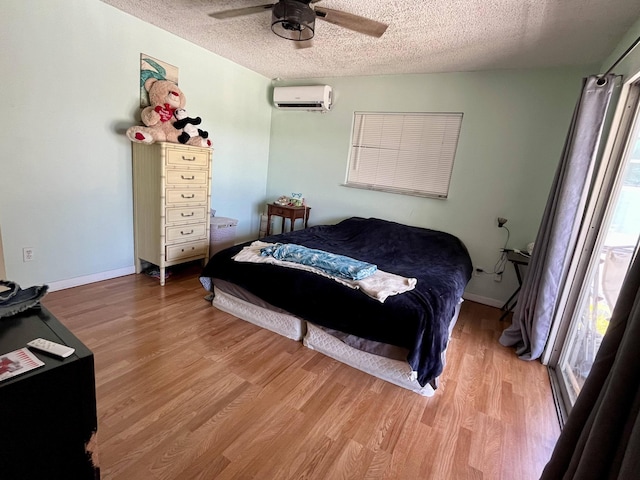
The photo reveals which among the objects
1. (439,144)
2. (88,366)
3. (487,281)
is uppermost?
(439,144)

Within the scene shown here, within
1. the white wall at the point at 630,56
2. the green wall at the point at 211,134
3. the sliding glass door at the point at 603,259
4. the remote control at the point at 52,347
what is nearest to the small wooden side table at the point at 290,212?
the green wall at the point at 211,134

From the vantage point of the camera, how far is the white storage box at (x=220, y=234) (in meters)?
3.48

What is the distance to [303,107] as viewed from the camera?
158 inches

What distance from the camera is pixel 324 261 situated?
221 cm

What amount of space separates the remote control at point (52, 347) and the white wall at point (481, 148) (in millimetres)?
3329

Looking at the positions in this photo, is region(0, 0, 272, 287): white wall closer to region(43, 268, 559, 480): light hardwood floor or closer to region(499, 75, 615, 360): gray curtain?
region(43, 268, 559, 480): light hardwood floor

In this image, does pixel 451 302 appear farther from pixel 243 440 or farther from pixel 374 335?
pixel 243 440

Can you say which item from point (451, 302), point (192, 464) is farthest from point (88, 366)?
point (451, 302)

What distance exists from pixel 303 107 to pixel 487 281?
9.83ft

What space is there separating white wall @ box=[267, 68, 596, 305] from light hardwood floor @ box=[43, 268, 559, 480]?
133 centimetres

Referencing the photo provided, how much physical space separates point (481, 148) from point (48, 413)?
142 inches

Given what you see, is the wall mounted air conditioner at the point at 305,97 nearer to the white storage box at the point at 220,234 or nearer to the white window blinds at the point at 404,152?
the white window blinds at the point at 404,152

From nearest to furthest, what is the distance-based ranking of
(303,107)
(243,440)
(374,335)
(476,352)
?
1. (243,440)
2. (374,335)
3. (476,352)
4. (303,107)

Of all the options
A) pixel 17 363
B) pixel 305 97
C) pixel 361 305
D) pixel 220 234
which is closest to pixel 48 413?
pixel 17 363
